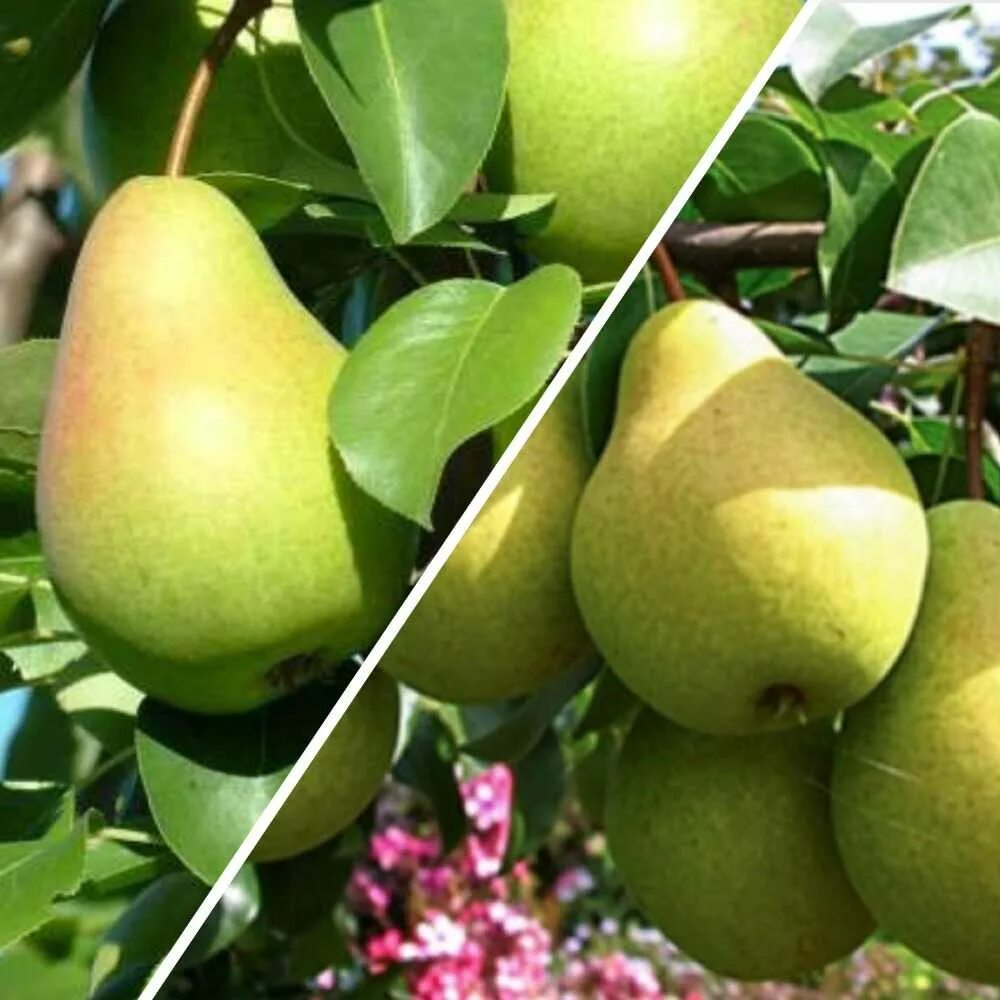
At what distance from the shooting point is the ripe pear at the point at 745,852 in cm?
67

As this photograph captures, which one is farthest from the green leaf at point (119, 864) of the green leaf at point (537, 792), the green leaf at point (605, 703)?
the green leaf at point (537, 792)

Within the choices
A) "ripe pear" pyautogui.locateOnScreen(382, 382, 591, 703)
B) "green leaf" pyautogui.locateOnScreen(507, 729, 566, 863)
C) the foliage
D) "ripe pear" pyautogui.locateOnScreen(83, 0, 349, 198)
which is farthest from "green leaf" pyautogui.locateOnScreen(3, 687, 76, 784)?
"green leaf" pyautogui.locateOnScreen(507, 729, 566, 863)

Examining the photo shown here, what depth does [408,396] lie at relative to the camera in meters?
0.40

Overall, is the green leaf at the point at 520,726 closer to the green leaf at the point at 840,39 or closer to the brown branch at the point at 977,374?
the brown branch at the point at 977,374

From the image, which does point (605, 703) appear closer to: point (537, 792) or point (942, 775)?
point (942, 775)

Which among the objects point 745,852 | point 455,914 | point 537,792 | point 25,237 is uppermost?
point 25,237

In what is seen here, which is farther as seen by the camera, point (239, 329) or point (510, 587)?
point (510, 587)

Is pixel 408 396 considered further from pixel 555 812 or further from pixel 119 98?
pixel 555 812

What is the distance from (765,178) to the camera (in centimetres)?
62

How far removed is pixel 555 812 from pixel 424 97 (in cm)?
82

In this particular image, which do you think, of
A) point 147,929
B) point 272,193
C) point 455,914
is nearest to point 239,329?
point 272,193

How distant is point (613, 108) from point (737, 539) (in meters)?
0.12

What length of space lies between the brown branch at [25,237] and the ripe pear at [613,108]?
128 mm

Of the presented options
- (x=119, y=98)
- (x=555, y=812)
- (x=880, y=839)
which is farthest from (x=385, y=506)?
(x=555, y=812)
